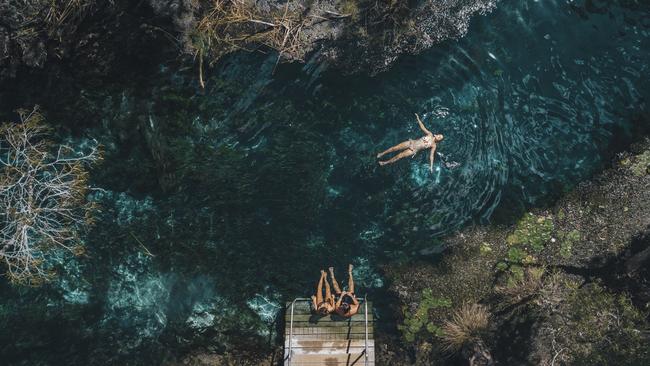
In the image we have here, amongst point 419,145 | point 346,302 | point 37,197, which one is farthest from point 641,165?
point 37,197

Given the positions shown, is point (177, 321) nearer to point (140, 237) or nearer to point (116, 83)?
point (140, 237)

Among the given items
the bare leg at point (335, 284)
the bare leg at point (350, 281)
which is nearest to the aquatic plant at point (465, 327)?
the bare leg at point (350, 281)

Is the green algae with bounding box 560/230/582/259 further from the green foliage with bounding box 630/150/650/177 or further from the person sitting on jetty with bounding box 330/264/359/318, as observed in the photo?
the person sitting on jetty with bounding box 330/264/359/318

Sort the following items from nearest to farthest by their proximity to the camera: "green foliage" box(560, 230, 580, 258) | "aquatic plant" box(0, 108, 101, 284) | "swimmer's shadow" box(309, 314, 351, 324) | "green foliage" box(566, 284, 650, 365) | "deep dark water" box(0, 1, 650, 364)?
"aquatic plant" box(0, 108, 101, 284), "green foliage" box(566, 284, 650, 365), "swimmer's shadow" box(309, 314, 351, 324), "green foliage" box(560, 230, 580, 258), "deep dark water" box(0, 1, 650, 364)

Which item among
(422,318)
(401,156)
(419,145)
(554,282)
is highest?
(419,145)

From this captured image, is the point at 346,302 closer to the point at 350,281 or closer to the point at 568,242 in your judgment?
the point at 350,281

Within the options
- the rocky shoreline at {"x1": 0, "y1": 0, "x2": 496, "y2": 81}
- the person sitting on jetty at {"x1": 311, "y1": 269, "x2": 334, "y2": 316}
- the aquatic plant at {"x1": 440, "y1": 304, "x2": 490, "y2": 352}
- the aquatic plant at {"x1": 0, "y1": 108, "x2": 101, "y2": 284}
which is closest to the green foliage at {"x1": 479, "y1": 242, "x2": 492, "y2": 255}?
the aquatic plant at {"x1": 440, "y1": 304, "x2": 490, "y2": 352}

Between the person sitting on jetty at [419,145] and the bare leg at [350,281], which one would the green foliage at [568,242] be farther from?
the bare leg at [350,281]
